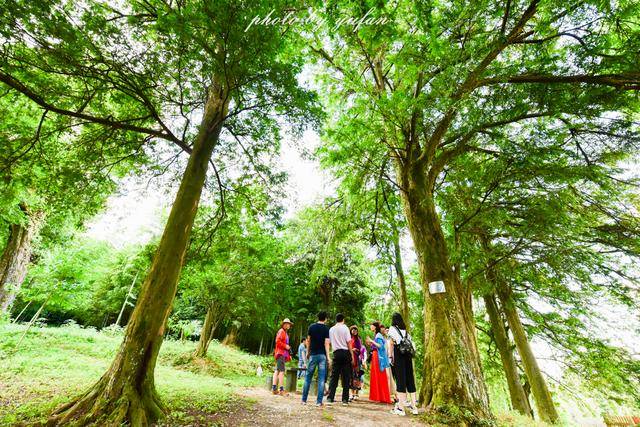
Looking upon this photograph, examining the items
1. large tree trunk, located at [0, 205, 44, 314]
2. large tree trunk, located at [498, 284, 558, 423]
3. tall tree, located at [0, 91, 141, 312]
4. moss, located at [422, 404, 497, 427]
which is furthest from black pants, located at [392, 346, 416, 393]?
large tree trunk, located at [0, 205, 44, 314]

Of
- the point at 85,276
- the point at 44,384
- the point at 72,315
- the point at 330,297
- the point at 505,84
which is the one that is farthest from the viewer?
the point at 72,315

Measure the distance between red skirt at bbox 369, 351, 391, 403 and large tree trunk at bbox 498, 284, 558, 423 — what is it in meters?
5.45

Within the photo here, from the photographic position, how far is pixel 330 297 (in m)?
18.2

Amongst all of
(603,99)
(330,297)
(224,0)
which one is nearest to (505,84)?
(603,99)

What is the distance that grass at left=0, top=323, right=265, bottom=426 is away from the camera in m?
4.24

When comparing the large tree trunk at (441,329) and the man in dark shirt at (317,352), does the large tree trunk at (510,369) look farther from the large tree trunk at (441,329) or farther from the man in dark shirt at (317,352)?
the man in dark shirt at (317,352)

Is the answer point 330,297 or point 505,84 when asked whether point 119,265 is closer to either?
point 330,297

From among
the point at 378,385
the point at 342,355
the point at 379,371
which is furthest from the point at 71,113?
the point at 378,385

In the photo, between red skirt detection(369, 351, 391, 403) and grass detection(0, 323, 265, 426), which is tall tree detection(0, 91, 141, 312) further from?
red skirt detection(369, 351, 391, 403)

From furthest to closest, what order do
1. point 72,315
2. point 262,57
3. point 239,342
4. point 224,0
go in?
point 72,315, point 239,342, point 262,57, point 224,0

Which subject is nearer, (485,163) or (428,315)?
(428,315)

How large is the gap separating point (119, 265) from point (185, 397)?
28.0m

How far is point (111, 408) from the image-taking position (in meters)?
3.54

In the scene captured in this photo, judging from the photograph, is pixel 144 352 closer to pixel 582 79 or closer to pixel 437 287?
pixel 437 287
